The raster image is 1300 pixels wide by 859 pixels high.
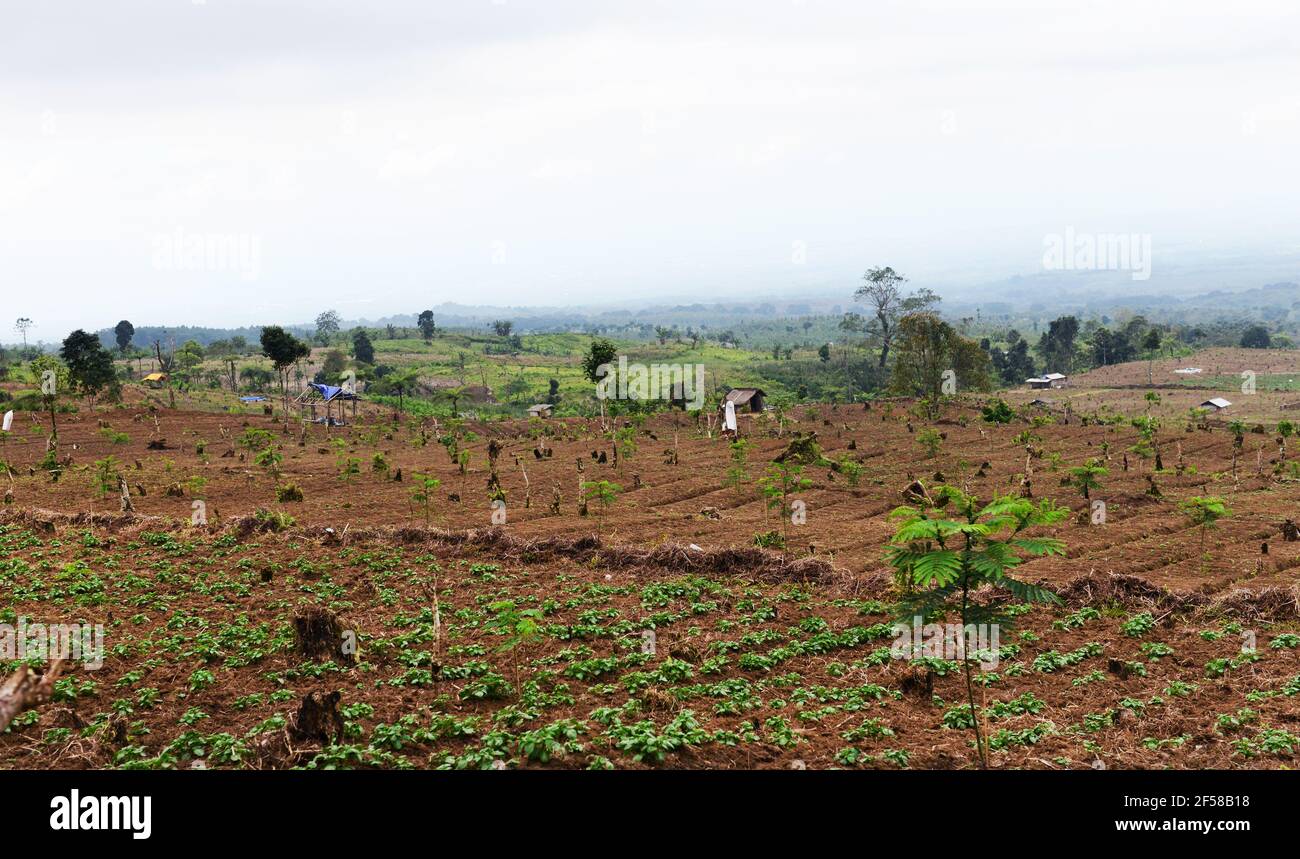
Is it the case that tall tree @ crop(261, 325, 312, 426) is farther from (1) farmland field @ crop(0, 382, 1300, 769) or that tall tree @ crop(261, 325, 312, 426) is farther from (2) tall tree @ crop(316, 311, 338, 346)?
(2) tall tree @ crop(316, 311, 338, 346)

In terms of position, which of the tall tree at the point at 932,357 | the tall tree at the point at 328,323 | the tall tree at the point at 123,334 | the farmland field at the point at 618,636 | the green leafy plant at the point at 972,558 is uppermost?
the tall tree at the point at 328,323

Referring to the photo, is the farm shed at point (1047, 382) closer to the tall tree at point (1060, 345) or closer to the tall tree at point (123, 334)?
the tall tree at point (1060, 345)

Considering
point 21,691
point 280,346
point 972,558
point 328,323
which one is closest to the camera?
point 21,691

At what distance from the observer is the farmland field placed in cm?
888

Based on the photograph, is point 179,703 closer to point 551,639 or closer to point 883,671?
point 551,639

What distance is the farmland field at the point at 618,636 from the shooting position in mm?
8883

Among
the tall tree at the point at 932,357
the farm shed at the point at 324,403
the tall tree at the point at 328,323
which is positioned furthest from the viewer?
the tall tree at the point at 328,323

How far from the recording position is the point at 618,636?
40.9 feet

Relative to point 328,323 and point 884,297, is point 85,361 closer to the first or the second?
point 884,297

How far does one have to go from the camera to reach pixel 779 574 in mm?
15680

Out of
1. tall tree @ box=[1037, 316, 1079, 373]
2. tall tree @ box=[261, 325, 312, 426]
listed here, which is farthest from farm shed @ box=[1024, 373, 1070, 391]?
tall tree @ box=[261, 325, 312, 426]

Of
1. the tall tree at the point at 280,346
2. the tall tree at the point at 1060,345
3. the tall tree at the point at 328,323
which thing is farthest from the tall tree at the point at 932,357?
the tall tree at the point at 328,323

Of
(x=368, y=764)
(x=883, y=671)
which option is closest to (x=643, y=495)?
(x=883, y=671)

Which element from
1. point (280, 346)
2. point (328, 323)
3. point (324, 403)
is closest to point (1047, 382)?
point (324, 403)
